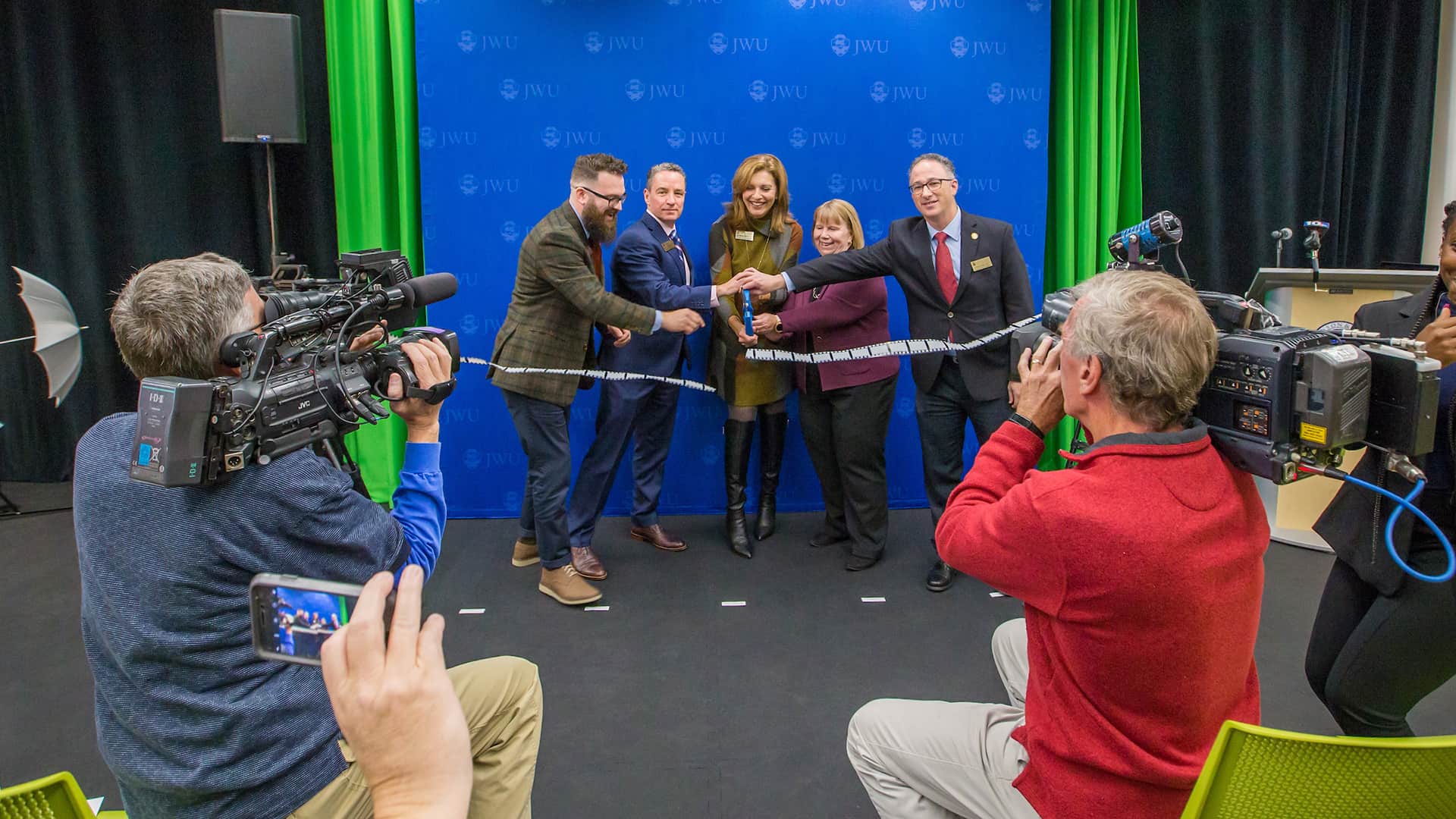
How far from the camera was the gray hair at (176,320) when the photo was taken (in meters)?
1.51

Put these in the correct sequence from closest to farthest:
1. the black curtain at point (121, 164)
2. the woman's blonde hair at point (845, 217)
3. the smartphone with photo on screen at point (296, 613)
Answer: the smartphone with photo on screen at point (296, 613) → the woman's blonde hair at point (845, 217) → the black curtain at point (121, 164)

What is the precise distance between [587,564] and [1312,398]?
2.89m

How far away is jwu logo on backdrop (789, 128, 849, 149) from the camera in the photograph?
14.9ft

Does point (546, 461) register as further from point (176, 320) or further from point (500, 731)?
point (176, 320)

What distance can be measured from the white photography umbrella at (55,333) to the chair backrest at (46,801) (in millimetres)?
3736

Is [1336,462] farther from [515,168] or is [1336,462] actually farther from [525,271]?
[515,168]

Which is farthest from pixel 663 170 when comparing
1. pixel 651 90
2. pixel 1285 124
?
pixel 1285 124

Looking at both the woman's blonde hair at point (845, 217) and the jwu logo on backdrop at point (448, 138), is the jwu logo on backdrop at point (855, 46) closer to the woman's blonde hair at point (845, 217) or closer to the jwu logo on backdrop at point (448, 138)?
the woman's blonde hair at point (845, 217)

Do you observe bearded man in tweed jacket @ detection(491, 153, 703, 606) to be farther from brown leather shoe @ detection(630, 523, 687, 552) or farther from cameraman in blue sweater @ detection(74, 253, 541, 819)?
→ cameraman in blue sweater @ detection(74, 253, 541, 819)

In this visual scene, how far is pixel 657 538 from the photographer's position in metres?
→ 4.25

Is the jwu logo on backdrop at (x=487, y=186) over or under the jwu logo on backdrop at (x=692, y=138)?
under

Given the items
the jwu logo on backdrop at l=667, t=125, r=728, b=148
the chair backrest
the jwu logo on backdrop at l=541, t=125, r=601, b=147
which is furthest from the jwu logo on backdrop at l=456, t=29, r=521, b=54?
the chair backrest

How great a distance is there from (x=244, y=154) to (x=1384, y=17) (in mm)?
6116

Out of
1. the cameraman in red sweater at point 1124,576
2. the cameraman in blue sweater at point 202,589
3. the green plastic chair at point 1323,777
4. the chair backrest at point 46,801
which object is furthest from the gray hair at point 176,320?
the green plastic chair at point 1323,777
